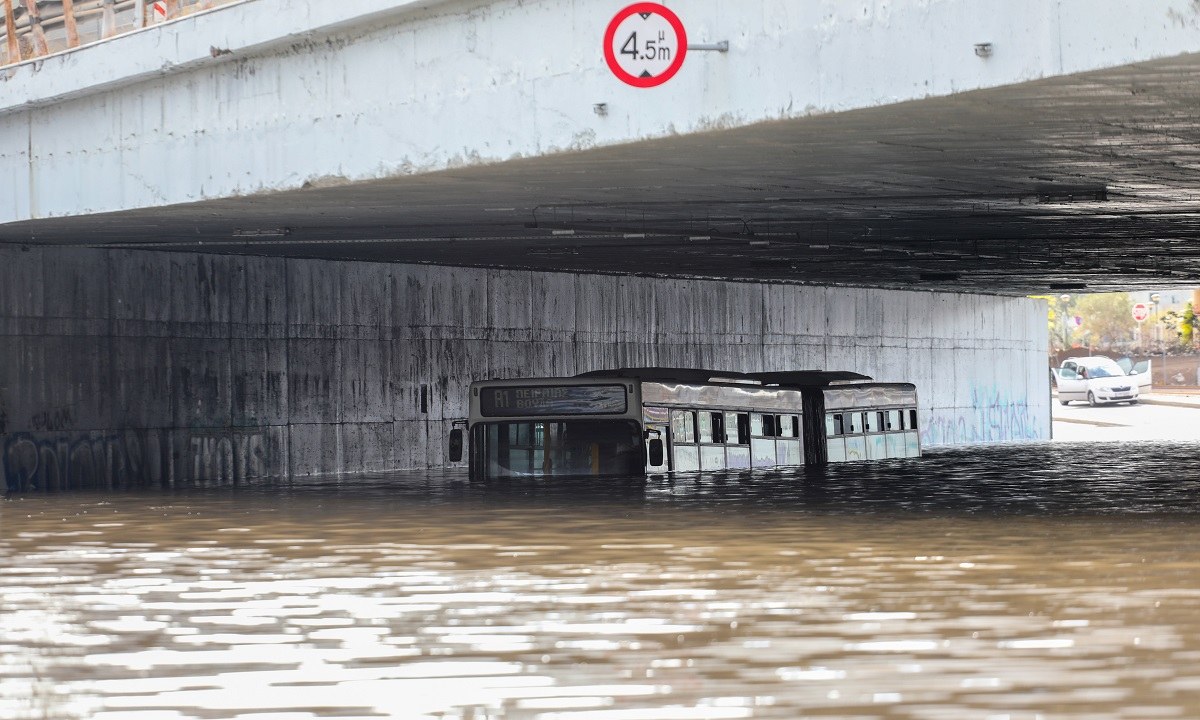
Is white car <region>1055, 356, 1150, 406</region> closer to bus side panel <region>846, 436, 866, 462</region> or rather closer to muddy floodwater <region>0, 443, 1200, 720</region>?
bus side panel <region>846, 436, 866, 462</region>

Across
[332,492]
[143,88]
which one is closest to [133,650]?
[143,88]

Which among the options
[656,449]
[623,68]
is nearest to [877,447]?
[656,449]

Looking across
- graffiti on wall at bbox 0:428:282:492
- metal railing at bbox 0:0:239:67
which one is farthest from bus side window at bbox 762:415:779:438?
metal railing at bbox 0:0:239:67

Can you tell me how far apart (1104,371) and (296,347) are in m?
55.0

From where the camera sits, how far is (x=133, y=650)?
31.0 feet

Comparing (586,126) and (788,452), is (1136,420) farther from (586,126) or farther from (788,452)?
(586,126)

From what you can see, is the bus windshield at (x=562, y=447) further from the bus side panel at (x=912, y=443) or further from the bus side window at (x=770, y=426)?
the bus side panel at (x=912, y=443)

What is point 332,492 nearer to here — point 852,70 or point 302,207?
point 302,207

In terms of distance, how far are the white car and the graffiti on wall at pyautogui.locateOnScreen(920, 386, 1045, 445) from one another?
2237 cm

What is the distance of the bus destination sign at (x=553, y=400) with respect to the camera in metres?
24.6

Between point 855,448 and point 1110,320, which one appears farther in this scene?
point 1110,320

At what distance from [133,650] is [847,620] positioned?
3.92 m

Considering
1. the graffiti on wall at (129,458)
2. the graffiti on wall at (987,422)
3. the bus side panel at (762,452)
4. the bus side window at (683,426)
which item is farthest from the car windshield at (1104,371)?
the bus side window at (683,426)

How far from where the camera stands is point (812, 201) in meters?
24.0
